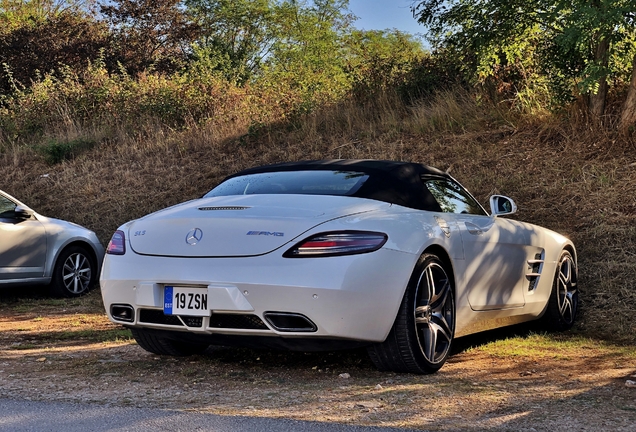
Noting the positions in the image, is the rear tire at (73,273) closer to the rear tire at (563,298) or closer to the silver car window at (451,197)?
the silver car window at (451,197)

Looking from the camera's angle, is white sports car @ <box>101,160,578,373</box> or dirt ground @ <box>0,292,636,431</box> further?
white sports car @ <box>101,160,578,373</box>

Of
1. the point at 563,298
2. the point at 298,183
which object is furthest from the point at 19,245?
the point at 563,298

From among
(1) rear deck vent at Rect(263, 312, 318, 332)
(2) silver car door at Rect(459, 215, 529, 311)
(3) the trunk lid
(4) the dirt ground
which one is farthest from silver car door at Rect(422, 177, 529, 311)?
(1) rear deck vent at Rect(263, 312, 318, 332)

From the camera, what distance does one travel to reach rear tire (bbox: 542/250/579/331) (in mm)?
6711

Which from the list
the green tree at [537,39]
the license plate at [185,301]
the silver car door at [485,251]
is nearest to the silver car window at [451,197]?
the silver car door at [485,251]

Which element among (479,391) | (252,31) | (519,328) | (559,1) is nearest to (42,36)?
(252,31)

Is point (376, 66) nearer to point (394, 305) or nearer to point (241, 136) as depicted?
point (241, 136)

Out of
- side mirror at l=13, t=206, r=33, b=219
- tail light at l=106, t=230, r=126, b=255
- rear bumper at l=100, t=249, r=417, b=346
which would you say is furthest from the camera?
side mirror at l=13, t=206, r=33, b=219

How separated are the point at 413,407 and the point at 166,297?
162 cm

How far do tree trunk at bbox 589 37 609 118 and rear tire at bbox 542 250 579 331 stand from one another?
5501mm

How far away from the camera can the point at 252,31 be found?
35.7 metres

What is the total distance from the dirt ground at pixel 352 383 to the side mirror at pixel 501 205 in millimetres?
1061

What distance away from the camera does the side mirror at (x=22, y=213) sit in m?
9.16

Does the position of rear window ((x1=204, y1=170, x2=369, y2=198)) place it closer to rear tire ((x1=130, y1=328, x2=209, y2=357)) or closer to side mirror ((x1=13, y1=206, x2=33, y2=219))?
rear tire ((x1=130, y1=328, x2=209, y2=357))
